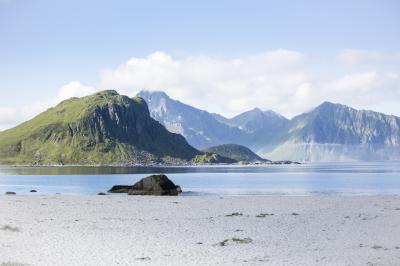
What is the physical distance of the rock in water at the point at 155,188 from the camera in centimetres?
8372

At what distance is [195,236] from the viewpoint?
36.7m

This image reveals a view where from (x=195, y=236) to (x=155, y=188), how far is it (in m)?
48.2

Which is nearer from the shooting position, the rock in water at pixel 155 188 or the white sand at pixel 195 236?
the white sand at pixel 195 236

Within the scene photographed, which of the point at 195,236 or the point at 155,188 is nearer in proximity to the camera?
the point at 195,236

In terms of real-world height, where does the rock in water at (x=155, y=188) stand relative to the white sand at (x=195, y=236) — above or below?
above

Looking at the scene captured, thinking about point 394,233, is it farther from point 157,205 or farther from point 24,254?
point 157,205

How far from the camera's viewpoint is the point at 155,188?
84.4 meters

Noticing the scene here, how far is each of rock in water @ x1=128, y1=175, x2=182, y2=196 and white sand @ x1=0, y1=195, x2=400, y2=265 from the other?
25.4 m

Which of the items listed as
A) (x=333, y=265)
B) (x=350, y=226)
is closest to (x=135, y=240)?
(x=333, y=265)

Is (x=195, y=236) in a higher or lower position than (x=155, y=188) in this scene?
lower

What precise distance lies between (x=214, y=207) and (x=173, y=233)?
22.6 meters

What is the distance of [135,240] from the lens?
34531mm

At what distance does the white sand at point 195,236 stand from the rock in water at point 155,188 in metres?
25.4

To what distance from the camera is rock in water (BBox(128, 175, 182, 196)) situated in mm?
83725
